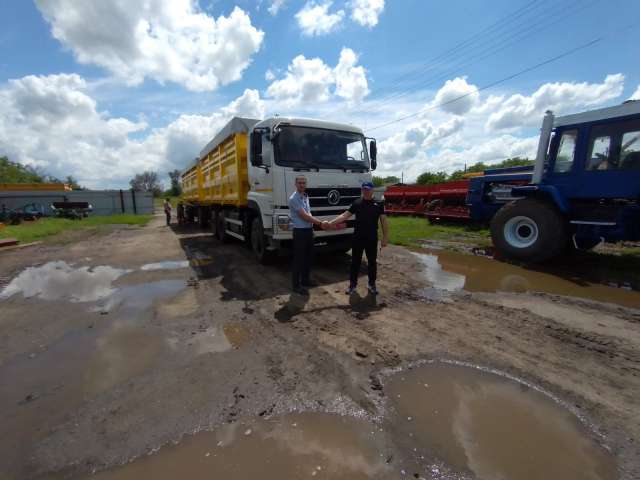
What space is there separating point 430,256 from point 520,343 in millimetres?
4348

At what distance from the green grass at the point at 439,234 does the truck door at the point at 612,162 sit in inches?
122

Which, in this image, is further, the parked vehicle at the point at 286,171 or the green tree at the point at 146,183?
the green tree at the point at 146,183

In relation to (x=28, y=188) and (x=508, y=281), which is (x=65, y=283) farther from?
(x=28, y=188)

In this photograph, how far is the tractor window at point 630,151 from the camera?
5.24 metres

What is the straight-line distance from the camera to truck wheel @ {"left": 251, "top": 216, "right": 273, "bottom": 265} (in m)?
6.36

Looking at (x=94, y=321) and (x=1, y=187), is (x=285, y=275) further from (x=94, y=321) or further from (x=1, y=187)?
(x=1, y=187)

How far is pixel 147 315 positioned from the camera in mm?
4121

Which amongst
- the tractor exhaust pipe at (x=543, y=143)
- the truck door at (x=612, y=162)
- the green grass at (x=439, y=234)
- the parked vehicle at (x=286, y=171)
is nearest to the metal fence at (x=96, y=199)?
the parked vehicle at (x=286, y=171)

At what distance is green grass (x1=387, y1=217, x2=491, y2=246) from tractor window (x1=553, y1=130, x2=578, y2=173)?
2.92 m

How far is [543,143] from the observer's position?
612 centimetres

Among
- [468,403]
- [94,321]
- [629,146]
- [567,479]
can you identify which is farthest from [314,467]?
[629,146]

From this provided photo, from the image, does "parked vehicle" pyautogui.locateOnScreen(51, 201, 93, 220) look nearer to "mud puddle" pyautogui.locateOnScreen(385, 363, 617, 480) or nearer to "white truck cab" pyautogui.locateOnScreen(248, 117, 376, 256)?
"white truck cab" pyautogui.locateOnScreen(248, 117, 376, 256)

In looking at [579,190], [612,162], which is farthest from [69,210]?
[612,162]

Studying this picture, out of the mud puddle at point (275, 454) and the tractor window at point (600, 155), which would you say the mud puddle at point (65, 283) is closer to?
the mud puddle at point (275, 454)
